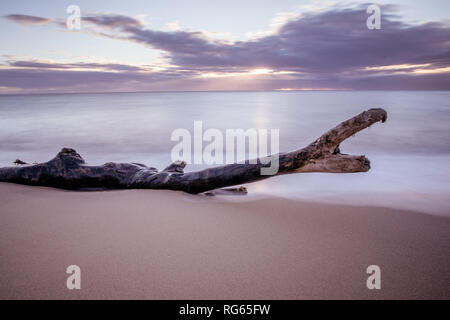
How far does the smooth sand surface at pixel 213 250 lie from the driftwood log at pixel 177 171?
0.43m

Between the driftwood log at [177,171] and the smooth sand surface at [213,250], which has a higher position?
the driftwood log at [177,171]

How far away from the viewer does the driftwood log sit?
308 centimetres

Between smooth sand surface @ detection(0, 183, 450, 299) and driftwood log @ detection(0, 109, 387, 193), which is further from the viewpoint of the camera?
driftwood log @ detection(0, 109, 387, 193)

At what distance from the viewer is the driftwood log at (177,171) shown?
308cm

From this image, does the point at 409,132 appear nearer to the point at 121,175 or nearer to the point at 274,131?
the point at 274,131

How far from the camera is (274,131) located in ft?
47.2

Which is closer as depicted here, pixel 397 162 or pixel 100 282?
pixel 100 282

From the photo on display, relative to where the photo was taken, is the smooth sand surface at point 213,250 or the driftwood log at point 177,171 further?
the driftwood log at point 177,171

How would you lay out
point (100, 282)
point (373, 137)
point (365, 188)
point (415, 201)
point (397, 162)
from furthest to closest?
point (373, 137)
point (397, 162)
point (365, 188)
point (415, 201)
point (100, 282)

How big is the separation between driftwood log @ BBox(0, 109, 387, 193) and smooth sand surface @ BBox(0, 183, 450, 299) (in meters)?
0.43

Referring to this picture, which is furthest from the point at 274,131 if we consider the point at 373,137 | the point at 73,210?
the point at 73,210

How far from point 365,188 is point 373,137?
7486 millimetres
